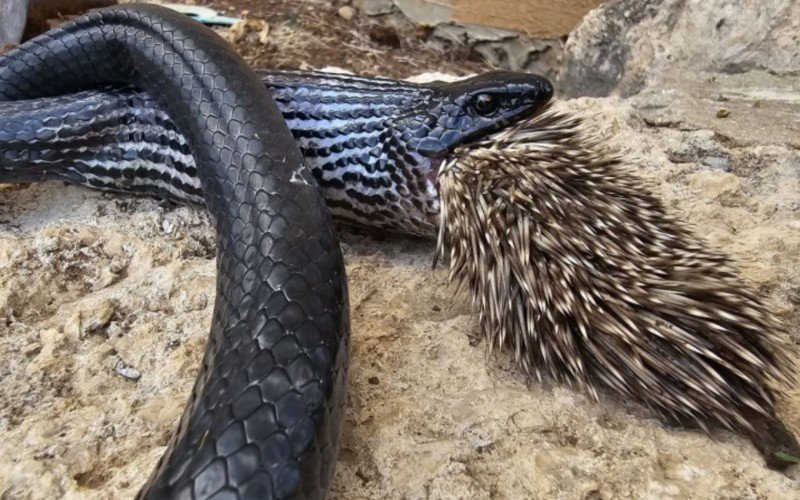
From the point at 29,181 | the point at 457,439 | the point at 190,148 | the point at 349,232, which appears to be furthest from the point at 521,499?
the point at 29,181

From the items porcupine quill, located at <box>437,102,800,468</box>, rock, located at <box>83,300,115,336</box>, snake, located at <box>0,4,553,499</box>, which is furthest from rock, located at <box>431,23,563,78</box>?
rock, located at <box>83,300,115,336</box>

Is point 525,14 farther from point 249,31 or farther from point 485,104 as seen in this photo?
point 485,104

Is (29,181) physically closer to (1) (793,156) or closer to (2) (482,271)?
(2) (482,271)

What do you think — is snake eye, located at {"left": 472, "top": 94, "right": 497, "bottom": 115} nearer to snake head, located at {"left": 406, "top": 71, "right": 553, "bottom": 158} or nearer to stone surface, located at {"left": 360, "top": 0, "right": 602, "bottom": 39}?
snake head, located at {"left": 406, "top": 71, "right": 553, "bottom": 158}

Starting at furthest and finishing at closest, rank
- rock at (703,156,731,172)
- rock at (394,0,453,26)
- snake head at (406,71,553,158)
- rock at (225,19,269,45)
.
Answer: rock at (394,0,453,26)
rock at (225,19,269,45)
rock at (703,156,731,172)
snake head at (406,71,553,158)

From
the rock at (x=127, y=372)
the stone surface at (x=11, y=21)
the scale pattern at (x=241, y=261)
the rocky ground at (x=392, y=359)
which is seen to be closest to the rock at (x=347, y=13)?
the stone surface at (x=11, y=21)

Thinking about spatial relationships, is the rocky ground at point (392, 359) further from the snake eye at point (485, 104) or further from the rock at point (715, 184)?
the snake eye at point (485, 104)
